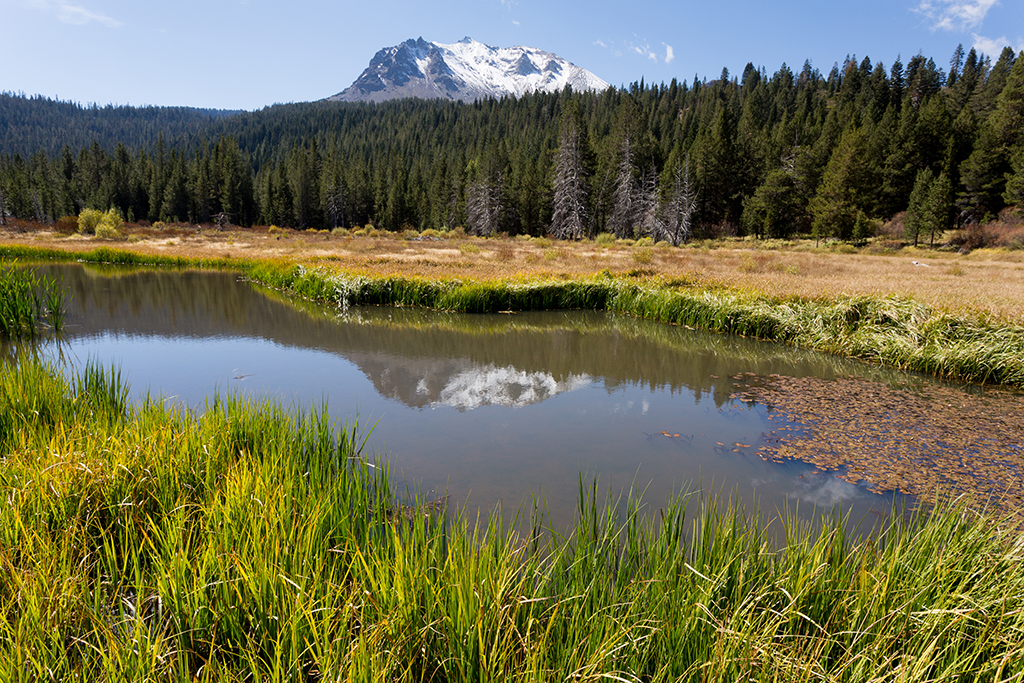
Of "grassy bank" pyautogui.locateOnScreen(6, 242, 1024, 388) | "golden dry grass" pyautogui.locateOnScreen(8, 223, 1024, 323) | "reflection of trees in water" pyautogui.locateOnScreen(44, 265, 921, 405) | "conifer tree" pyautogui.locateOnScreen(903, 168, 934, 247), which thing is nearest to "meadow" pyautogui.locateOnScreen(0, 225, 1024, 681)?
"reflection of trees in water" pyautogui.locateOnScreen(44, 265, 921, 405)

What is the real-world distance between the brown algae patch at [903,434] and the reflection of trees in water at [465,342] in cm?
118

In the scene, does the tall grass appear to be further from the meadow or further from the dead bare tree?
the dead bare tree

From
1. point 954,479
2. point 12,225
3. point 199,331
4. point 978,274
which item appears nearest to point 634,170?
point 978,274

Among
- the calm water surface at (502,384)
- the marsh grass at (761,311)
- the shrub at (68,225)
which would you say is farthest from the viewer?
the shrub at (68,225)

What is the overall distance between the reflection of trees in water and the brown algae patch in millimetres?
1182

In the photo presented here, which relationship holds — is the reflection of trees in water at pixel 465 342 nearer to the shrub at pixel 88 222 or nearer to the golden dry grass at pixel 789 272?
the golden dry grass at pixel 789 272

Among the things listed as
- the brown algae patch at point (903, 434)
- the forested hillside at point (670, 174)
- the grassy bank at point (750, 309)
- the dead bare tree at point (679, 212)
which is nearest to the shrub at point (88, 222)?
the forested hillside at point (670, 174)

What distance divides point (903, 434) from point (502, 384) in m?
6.57

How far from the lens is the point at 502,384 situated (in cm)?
1035

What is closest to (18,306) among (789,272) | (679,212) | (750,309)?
(750,309)

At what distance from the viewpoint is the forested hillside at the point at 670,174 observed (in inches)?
2055

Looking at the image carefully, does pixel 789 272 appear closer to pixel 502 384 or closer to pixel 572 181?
pixel 502 384

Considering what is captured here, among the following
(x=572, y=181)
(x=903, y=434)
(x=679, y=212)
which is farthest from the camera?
(x=572, y=181)

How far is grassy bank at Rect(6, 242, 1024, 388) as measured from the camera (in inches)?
426
